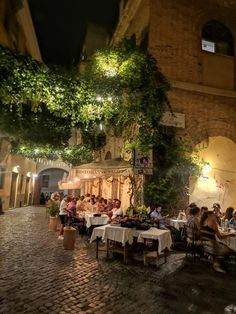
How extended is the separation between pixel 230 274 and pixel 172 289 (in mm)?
2082

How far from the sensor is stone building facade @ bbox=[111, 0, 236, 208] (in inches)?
511

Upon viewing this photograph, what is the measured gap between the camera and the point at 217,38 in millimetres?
14195

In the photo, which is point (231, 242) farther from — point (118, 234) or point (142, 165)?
point (142, 165)

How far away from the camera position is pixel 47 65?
9750mm

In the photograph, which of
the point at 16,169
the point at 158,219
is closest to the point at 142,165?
the point at 158,219

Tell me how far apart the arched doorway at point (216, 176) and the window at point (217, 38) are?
4126 millimetres

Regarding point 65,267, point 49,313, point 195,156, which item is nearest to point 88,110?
point 195,156

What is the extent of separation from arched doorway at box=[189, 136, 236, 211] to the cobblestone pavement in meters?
4.68

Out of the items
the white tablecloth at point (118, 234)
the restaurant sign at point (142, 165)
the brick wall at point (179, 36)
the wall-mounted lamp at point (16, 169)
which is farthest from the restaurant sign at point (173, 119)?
the wall-mounted lamp at point (16, 169)

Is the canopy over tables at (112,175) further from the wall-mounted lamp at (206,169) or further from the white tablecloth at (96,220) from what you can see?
the wall-mounted lamp at (206,169)

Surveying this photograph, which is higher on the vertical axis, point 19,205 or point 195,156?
point 195,156

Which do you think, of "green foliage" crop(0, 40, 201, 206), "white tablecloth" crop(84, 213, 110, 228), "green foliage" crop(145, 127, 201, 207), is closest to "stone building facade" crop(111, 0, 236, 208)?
"green foliage" crop(145, 127, 201, 207)

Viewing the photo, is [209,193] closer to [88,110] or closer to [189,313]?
[88,110]

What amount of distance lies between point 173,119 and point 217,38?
4.86 meters
